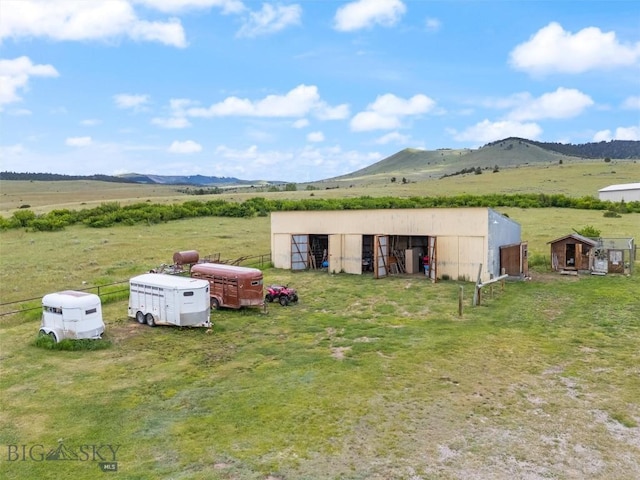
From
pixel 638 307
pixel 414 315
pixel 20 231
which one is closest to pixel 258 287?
pixel 414 315

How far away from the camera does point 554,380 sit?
15.4m

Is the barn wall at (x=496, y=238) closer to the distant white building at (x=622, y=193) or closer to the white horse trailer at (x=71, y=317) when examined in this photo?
the white horse trailer at (x=71, y=317)

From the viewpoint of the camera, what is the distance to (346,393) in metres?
14.4

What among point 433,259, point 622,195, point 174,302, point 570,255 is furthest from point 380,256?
point 622,195

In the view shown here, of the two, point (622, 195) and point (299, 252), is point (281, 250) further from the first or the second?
point (622, 195)

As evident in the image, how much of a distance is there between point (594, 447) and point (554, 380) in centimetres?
408

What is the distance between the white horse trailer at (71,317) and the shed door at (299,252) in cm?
1924

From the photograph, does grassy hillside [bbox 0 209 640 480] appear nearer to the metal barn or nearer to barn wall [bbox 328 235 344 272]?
the metal barn

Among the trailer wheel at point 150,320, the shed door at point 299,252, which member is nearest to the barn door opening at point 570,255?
the shed door at point 299,252

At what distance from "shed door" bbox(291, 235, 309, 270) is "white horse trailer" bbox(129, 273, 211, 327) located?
15.7 metres

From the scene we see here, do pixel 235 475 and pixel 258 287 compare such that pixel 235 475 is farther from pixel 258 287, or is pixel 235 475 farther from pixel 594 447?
pixel 258 287

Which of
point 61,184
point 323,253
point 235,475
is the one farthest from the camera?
point 61,184

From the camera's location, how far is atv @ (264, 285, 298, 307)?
26250 mm

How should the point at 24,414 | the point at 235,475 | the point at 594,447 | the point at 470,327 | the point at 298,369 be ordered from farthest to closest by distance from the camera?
the point at 470,327, the point at 298,369, the point at 24,414, the point at 594,447, the point at 235,475
